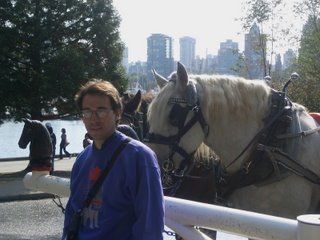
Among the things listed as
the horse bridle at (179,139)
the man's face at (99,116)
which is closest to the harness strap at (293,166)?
the horse bridle at (179,139)

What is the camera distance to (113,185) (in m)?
2.25

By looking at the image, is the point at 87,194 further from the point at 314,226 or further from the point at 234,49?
the point at 234,49

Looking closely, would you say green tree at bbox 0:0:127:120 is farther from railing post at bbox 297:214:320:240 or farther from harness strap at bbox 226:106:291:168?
railing post at bbox 297:214:320:240

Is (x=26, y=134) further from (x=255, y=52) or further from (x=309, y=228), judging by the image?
(x=255, y=52)

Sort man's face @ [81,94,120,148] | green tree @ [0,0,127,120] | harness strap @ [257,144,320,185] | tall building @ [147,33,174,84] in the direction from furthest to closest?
tall building @ [147,33,174,84] → green tree @ [0,0,127,120] → harness strap @ [257,144,320,185] → man's face @ [81,94,120,148]

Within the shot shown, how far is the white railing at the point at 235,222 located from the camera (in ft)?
6.63

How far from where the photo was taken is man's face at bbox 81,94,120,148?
92.6 inches

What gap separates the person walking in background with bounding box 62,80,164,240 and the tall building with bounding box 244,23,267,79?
17.3m

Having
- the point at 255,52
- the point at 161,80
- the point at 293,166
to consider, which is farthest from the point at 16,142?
the point at 293,166

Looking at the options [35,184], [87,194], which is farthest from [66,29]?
[87,194]

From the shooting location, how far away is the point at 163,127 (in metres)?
3.65

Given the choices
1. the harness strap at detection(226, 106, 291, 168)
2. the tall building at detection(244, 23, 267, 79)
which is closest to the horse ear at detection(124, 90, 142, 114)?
the harness strap at detection(226, 106, 291, 168)

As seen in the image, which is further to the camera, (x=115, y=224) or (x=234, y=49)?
(x=234, y=49)

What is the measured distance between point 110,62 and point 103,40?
88 cm
